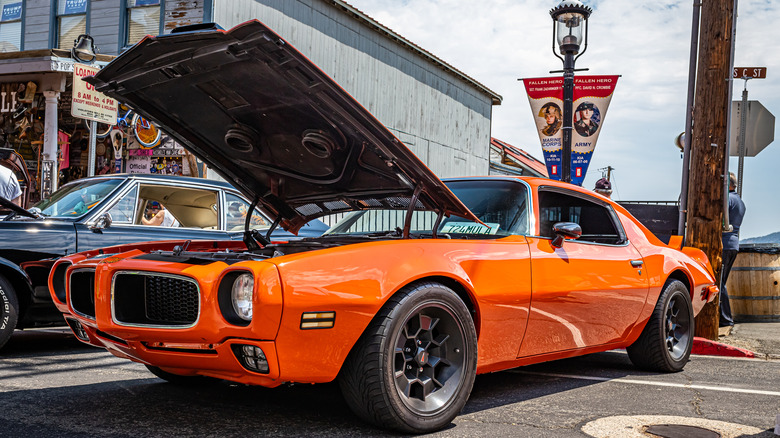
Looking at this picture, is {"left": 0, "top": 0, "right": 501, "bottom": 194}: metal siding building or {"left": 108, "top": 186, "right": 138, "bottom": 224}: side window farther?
{"left": 0, "top": 0, "right": 501, "bottom": 194}: metal siding building

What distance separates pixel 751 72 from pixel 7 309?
1028 centimetres

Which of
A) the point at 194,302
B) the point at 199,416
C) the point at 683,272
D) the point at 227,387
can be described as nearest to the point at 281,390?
the point at 227,387

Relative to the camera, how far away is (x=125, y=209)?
641cm

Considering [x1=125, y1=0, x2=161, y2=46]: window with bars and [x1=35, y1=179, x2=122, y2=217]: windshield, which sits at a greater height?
[x1=125, y1=0, x2=161, y2=46]: window with bars

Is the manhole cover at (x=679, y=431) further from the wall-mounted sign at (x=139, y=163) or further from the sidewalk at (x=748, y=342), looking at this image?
the wall-mounted sign at (x=139, y=163)

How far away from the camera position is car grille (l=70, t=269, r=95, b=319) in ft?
12.2

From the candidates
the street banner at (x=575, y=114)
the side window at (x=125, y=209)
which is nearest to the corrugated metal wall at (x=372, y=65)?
the street banner at (x=575, y=114)

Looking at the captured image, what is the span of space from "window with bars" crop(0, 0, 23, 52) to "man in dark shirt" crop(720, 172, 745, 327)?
14081 mm

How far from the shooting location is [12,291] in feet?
17.8

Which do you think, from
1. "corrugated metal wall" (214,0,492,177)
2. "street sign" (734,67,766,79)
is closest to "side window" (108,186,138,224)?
"corrugated metal wall" (214,0,492,177)

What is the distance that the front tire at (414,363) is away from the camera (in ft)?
10.8

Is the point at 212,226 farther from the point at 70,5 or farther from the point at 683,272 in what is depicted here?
the point at 70,5

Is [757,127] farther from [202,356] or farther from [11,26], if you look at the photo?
[11,26]

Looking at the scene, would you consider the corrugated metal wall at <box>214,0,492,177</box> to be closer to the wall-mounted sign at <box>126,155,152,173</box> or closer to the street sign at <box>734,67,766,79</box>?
the wall-mounted sign at <box>126,155,152,173</box>
